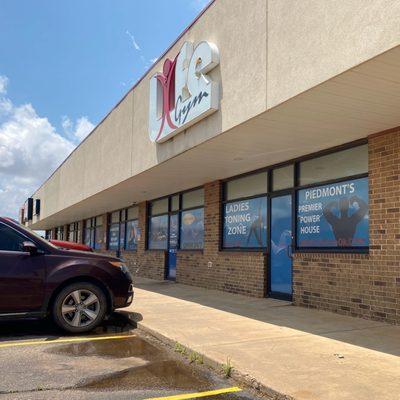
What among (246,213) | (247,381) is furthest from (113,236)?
(247,381)

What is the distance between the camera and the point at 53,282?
7.34m

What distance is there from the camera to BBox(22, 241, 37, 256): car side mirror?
7.30m

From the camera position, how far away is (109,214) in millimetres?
25094

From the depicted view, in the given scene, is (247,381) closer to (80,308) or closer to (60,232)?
(80,308)

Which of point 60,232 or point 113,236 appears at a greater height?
point 60,232

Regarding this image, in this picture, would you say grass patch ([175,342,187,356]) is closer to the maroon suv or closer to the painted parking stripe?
the painted parking stripe

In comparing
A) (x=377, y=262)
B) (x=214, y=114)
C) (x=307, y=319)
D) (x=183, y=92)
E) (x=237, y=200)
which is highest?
(x=183, y=92)

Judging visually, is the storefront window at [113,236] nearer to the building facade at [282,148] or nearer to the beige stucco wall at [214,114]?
the beige stucco wall at [214,114]

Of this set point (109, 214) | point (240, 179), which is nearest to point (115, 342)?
point (240, 179)

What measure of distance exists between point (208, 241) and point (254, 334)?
22.3ft

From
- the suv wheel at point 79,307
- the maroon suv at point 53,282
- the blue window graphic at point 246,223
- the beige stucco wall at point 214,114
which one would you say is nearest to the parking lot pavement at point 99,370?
the suv wheel at point 79,307

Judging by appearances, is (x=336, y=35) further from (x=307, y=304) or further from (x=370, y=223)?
(x=307, y=304)

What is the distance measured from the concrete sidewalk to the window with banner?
1.80 meters

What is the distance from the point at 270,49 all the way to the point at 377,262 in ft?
12.4
